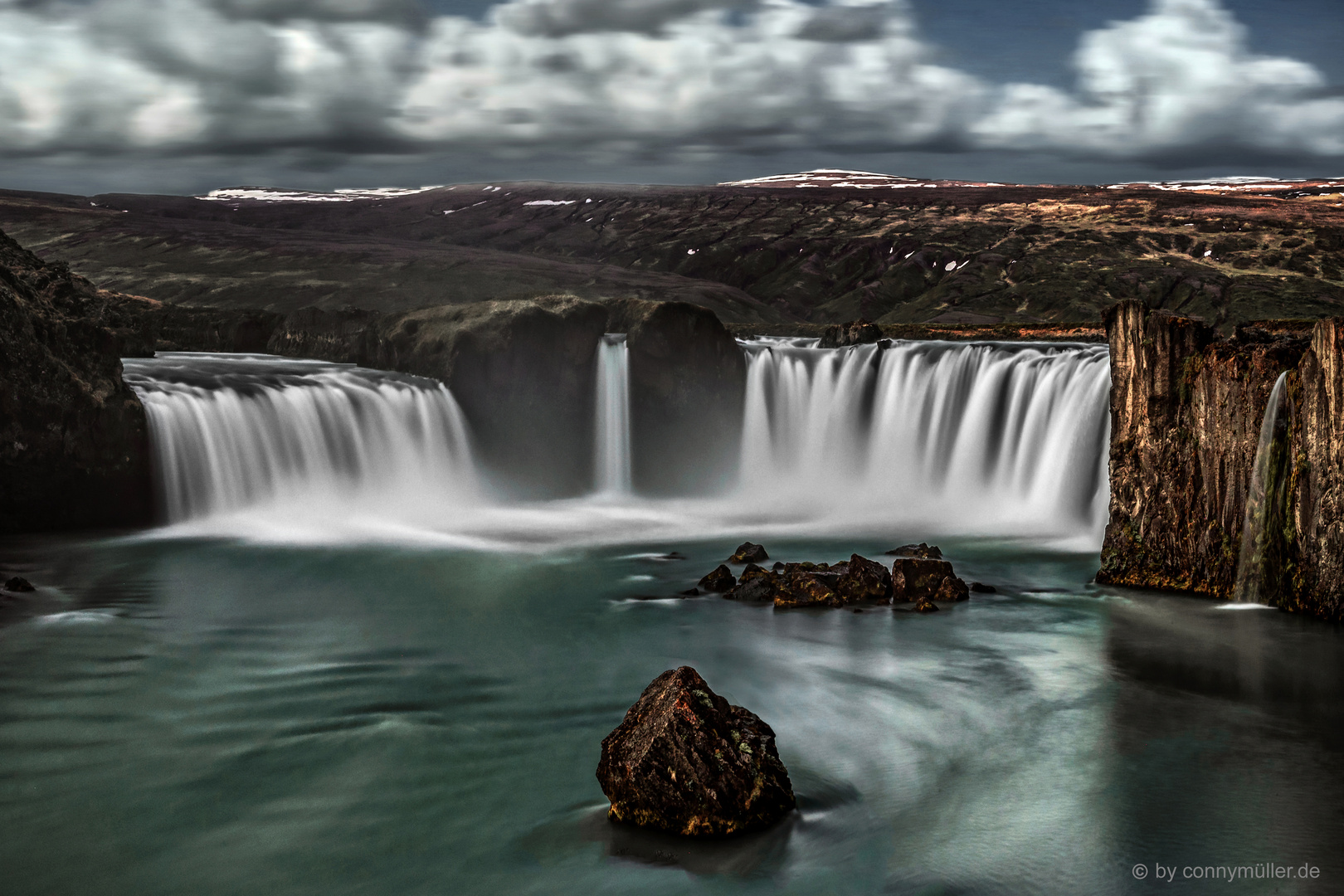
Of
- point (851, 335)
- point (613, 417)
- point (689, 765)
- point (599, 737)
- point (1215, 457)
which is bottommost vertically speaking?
point (599, 737)

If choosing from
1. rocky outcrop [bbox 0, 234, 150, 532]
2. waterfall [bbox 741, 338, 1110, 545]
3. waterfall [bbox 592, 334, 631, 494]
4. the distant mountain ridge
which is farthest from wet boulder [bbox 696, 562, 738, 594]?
the distant mountain ridge

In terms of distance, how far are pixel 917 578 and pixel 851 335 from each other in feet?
62.1

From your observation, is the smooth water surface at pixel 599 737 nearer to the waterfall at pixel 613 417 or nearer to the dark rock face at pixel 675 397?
the waterfall at pixel 613 417

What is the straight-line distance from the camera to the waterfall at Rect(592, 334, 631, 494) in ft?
101

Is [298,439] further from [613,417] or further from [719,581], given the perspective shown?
[719,581]

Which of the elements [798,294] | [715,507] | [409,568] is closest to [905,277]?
[798,294]

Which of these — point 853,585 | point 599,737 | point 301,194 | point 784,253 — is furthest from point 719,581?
point 301,194

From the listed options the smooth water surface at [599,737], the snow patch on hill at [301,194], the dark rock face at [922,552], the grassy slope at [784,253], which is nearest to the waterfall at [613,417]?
the smooth water surface at [599,737]

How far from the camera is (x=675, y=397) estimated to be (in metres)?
31.3

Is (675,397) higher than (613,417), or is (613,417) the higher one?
(675,397)

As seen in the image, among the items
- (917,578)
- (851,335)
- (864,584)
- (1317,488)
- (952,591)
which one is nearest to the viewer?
(1317,488)

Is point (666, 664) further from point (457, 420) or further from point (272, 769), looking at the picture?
point (457, 420)

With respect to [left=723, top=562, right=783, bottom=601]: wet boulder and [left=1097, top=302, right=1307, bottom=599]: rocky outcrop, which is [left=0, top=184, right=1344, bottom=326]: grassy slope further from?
[left=1097, top=302, right=1307, bottom=599]: rocky outcrop

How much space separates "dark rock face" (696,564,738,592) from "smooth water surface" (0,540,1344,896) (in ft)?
1.82
